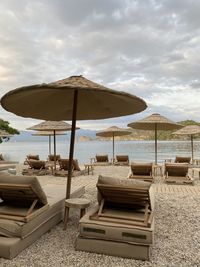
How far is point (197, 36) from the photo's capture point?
1284 centimetres

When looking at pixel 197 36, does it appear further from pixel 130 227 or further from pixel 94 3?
pixel 130 227

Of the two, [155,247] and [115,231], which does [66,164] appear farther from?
[115,231]

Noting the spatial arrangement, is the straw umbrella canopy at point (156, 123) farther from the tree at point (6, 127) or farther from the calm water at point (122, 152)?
the tree at point (6, 127)

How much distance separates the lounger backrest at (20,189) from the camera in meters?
3.70

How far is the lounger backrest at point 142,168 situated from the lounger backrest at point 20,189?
17.7ft

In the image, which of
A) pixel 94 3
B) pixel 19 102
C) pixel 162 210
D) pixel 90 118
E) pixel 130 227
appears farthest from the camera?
pixel 94 3

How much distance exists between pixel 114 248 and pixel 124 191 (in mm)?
753

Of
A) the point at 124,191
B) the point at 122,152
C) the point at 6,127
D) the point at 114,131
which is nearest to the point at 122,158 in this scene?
the point at 114,131

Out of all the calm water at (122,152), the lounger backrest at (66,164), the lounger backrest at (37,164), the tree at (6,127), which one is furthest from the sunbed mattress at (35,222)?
the tree at (6,127)

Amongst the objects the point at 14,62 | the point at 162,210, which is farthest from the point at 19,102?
the point at 14,62

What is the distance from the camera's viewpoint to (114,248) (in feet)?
11.3

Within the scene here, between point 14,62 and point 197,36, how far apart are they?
878 centimetres

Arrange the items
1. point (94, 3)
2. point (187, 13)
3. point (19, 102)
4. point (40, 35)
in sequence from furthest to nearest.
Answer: point (40, 35) < point (187, 13) < point (94, 3) < point (19, 102)

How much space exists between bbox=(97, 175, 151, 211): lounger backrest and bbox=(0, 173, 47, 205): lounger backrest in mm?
883
